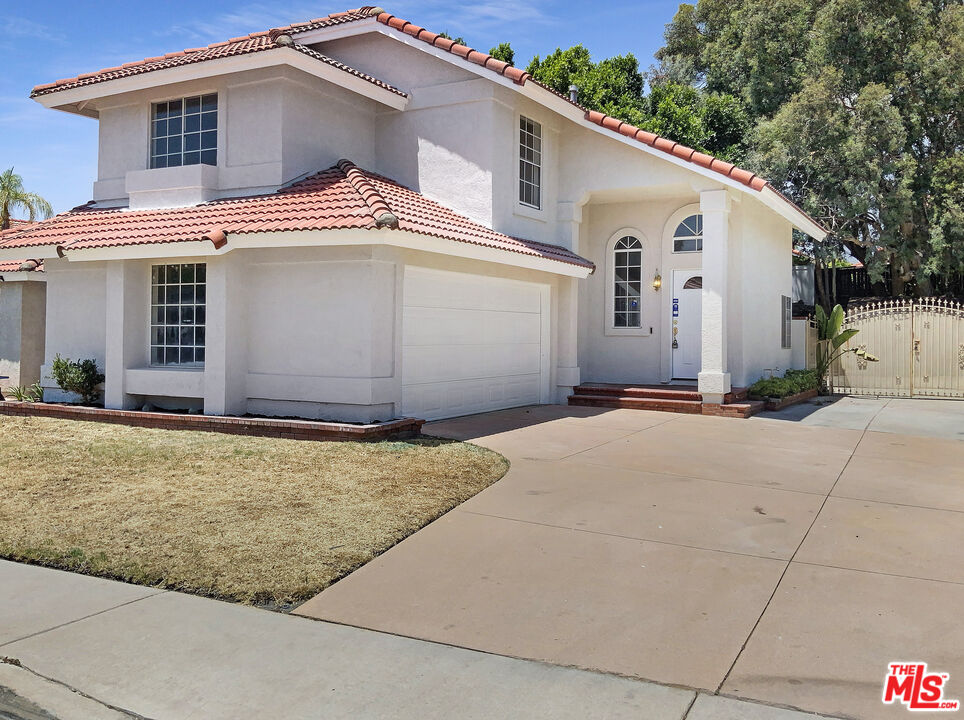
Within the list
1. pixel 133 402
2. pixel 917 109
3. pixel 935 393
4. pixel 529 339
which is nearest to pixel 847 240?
pixel 917 109

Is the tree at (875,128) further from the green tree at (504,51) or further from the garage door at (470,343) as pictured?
the garage door at (470,343)

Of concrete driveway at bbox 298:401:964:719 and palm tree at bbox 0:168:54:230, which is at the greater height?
palm tree at bbox 0:168:54:230

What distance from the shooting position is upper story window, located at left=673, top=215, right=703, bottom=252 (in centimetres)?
1678

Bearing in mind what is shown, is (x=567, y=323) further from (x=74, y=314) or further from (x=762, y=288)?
(x=74, y=314)

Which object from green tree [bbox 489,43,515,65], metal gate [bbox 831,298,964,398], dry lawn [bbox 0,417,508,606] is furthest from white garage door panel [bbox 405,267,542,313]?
green tree [bbox 489,43,515,65]

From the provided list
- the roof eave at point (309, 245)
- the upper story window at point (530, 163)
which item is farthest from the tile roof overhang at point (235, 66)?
the roof eave at point (309, 245)

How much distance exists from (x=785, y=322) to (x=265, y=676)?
16970mm

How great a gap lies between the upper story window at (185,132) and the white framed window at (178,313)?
211 centimetres

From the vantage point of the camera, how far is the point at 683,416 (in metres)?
14.3

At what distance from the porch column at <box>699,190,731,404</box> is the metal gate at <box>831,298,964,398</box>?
603 cm

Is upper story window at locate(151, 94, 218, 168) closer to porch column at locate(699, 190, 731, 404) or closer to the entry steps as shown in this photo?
the entry steps

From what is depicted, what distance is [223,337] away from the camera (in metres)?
11.9

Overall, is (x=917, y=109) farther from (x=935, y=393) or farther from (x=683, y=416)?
(x=683, y=416)

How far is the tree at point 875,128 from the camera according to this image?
22.7 metres
